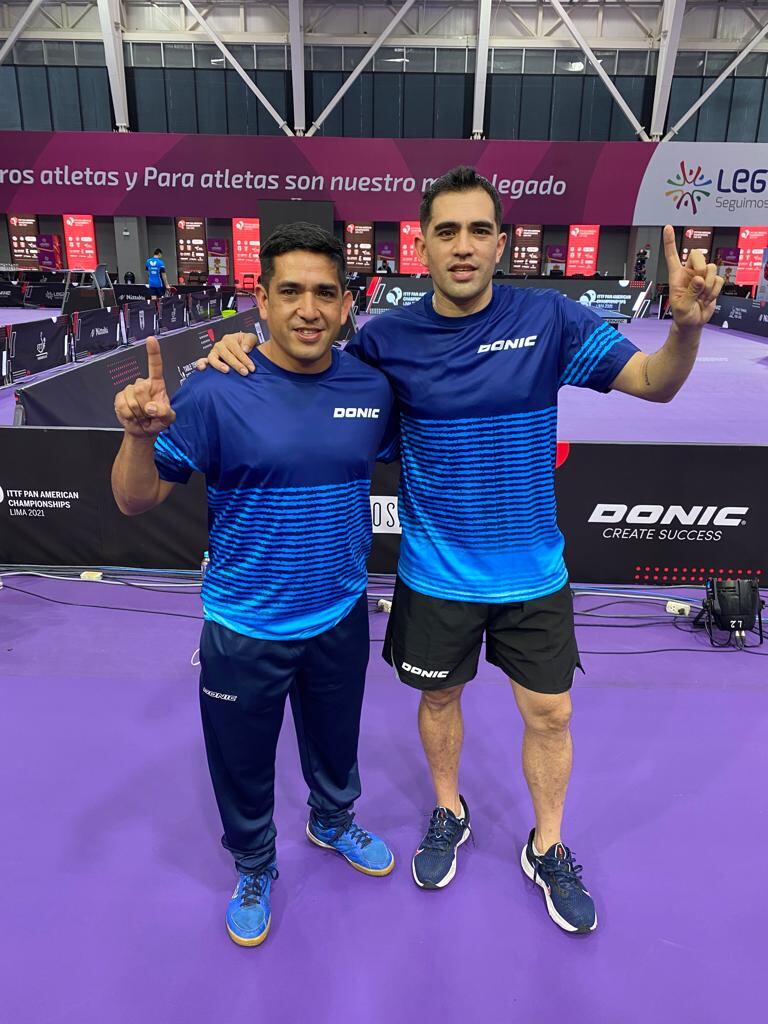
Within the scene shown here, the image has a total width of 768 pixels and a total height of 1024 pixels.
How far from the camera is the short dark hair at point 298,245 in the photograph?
1.91m

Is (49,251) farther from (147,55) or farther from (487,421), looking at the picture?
(487,421)

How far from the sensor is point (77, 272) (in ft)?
78.1

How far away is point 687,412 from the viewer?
970cm

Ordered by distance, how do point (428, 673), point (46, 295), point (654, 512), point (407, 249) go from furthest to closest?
point (407, 249) < point (46, 295) < point (654, 512) < point (428, 673)

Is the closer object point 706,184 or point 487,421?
point 487,421

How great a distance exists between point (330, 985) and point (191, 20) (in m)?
32.2

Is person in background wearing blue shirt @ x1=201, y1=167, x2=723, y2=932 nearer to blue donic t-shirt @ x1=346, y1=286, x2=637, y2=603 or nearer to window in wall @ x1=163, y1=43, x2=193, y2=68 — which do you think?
blue donic t-shirt @ x1=346, y1=286, x2=637, y2=603

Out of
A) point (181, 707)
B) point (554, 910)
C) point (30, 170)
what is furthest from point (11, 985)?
point (30, 170)

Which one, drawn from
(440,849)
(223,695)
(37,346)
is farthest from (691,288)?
(37,346)

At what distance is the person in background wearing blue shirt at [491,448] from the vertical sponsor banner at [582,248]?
88.3ft

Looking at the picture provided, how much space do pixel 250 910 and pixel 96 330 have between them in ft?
45.2

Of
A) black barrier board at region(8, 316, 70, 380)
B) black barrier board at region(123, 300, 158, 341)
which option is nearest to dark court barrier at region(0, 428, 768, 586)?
black barrier board at region(8, 316, 70, 380)

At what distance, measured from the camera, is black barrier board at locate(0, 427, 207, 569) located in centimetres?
481

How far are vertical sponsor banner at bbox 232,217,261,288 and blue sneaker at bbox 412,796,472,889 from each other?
26157mm
